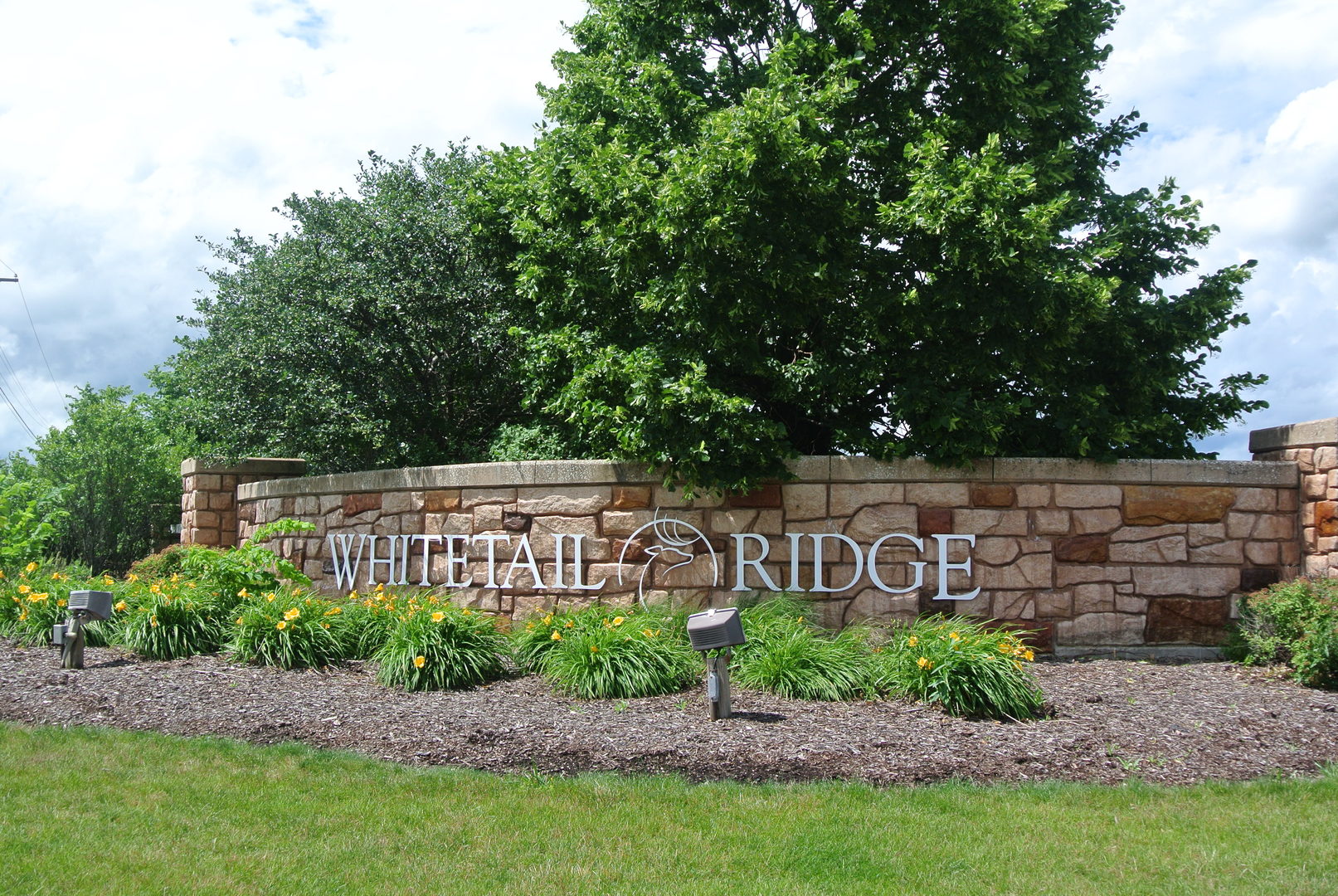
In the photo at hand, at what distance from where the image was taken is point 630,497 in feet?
32.9

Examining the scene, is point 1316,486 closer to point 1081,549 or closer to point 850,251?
point 1081,549

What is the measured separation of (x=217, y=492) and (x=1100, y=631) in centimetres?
1202

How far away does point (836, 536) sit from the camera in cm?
969

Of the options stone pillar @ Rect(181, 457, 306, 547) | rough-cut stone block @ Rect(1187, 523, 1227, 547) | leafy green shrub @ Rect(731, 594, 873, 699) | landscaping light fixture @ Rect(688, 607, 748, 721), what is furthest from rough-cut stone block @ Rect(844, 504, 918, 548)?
stone pillar @ Rect(181, 457, 306, 547)

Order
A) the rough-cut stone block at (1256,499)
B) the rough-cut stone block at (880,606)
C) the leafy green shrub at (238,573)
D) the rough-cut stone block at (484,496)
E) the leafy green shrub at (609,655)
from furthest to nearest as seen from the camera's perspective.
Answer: the leafy green shrub at (238,573) < the rough-cut stone block at (484,496) < the rough-cut stone block at (1256,499) < the rough-cut stone block at (880,606) < the leafy green shrub at (609,655)

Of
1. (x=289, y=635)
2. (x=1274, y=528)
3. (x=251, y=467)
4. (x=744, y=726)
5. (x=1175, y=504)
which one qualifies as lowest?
(x=744, y=726)

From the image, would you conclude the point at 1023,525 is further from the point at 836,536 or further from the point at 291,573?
the point at 291,573

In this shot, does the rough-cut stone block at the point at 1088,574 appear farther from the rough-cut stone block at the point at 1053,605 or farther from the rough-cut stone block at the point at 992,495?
the rough-cut stone block at the point at 992,495

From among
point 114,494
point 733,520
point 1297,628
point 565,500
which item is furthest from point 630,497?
point 114,494

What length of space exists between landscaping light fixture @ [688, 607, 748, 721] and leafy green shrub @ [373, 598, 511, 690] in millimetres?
2136

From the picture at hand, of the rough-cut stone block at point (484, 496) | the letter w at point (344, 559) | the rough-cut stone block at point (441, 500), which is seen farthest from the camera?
the letter w at point (344, 559)

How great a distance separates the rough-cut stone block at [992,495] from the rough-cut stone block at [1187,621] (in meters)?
1.70

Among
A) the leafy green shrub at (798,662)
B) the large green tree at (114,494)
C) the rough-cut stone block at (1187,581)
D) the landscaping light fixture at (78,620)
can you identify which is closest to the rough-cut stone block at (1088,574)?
the rough-cut stone block at (1187,581)

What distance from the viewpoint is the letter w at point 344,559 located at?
38.7 feet
